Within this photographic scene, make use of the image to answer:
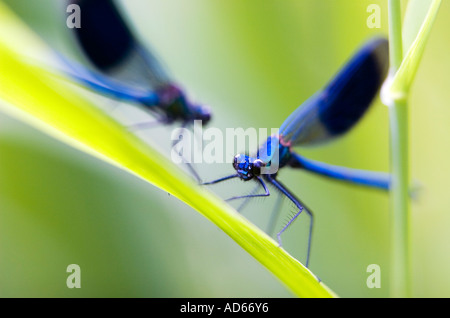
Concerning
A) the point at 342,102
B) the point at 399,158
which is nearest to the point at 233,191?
the point at 342,102

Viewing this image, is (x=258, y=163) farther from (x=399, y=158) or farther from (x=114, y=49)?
(x=114, y=49)

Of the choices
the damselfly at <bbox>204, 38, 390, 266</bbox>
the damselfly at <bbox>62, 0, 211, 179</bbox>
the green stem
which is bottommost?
the green stem

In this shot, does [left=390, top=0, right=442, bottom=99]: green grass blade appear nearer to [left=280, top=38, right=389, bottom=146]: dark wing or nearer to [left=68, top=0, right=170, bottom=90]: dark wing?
[left=280, top=38, right=389, bottom=146]: dark wing

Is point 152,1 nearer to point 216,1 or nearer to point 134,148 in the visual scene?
point 216,1

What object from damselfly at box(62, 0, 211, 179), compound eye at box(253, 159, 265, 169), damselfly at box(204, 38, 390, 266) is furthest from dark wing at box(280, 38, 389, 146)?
damselfly at box(62, 0, 211, 179)

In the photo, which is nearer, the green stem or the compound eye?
the green stem
